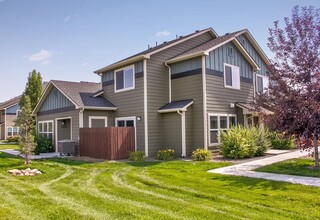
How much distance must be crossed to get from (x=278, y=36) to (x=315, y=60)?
156cm

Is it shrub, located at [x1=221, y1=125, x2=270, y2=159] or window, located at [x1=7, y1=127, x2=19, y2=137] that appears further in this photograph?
window, located at [x1=7, y1=127, x2=19, y2=137]

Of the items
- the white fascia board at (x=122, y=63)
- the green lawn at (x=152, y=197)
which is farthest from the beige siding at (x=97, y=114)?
the green lawn at (x=152, y=197)

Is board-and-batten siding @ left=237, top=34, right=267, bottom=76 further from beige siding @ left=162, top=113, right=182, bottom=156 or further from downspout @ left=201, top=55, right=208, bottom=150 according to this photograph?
beige siding @ left=162, top=113, right=182, bottom=156

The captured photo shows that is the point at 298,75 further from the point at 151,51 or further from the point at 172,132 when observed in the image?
the point at 151,51

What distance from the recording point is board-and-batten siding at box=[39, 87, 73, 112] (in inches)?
719

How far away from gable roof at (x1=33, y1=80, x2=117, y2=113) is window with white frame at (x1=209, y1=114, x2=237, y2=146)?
609 cm

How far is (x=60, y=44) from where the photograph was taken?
1670 centimetres

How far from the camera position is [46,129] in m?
20.8

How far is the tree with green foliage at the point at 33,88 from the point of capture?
1204 inches

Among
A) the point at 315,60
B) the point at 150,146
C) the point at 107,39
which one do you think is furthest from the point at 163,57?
the point at 315,60

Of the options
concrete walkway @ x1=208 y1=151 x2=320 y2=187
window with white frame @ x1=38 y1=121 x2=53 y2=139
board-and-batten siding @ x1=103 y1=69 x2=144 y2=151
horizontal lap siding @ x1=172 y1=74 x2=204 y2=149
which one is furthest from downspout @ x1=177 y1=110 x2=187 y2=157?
window with white frame @ x1=38 y1=121 x2=53 y2=139

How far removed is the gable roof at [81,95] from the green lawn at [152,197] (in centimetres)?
721

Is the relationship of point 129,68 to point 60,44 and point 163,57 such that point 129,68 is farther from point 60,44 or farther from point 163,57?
point 60,44

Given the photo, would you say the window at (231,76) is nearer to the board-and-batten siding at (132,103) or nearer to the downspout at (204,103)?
the downspout at (204,103)
